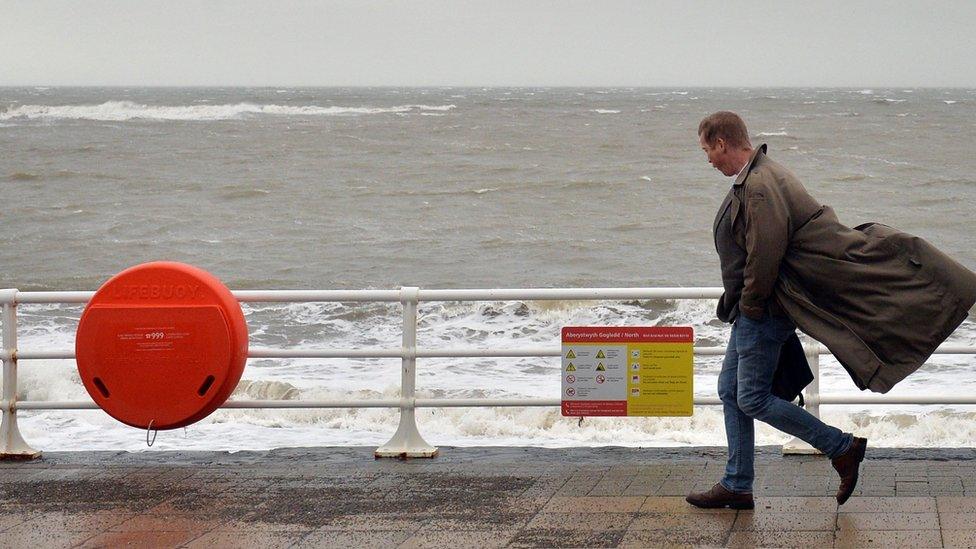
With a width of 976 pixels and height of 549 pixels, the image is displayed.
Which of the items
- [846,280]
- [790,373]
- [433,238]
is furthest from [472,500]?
[433,238]

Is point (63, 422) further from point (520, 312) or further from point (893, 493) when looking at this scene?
point (520, 312)

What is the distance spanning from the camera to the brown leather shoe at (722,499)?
17.9 feet

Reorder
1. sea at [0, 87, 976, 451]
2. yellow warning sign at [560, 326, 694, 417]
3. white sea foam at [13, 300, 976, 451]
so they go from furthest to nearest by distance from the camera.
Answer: sea at [0, 87, 976, 451], white sea foam at [13, 300, 976, 451], yellow warning sign at [560, 326, 694, 417]

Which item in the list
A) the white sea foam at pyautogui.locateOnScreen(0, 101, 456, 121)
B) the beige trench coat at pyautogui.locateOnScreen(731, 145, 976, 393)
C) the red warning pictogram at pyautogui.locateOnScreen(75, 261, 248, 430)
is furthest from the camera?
the white sea foam at pyautogui.locateOnScreen(0, 101, 456, 121)

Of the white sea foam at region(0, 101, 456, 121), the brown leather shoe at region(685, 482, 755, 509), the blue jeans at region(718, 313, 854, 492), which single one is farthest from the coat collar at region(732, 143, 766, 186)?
the white sea foam at region(0, 101, 456, 121)

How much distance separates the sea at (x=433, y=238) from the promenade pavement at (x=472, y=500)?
6.70ft

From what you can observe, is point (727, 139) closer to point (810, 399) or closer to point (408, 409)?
point (810, 399)

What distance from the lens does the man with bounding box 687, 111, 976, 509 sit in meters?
5.03

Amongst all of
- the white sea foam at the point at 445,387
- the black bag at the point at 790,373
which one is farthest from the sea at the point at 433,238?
the black bag at the point at 790,373

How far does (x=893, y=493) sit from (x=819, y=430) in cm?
60

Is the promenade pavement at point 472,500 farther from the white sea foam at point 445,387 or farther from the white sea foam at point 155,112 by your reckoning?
the white sea foam at point 155,112

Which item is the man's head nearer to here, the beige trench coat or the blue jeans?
the beige trench coat

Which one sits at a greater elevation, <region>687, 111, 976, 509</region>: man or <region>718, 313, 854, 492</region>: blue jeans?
<region>687, 111, 976, 509</region>: man

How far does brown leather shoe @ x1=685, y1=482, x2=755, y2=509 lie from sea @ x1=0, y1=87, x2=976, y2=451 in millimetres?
3555
